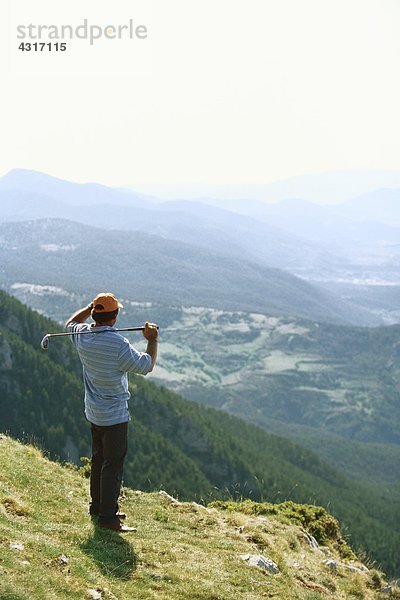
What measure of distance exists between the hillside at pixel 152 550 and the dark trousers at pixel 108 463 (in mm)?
511

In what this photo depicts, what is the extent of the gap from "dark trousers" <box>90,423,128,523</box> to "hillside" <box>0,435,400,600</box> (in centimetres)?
51

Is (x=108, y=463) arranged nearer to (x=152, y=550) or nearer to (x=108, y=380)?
(x=108, y=380)

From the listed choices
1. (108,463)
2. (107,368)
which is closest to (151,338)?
(107,368)

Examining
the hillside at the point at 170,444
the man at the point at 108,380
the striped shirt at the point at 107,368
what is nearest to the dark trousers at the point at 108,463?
the man at the point at 108,380

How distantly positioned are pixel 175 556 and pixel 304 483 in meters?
138

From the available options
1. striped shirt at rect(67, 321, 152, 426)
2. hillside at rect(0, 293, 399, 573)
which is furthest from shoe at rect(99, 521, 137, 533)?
hillside at rect(0, 293, 399, 573)

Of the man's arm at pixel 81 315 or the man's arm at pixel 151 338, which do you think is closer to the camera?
the man's arm at pixel 151 338

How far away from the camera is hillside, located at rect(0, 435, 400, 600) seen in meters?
9.61

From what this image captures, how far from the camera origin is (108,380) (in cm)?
1149

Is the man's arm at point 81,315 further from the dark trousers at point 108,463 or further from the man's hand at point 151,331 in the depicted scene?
the dark trousers at point 108,463

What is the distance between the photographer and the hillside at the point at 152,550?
961cm

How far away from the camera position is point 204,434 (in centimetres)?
14438

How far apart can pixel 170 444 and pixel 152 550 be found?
119m

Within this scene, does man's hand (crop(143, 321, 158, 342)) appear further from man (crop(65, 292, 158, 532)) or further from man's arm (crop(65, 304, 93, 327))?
man's arm (crop(65, 304, 93, 327))
